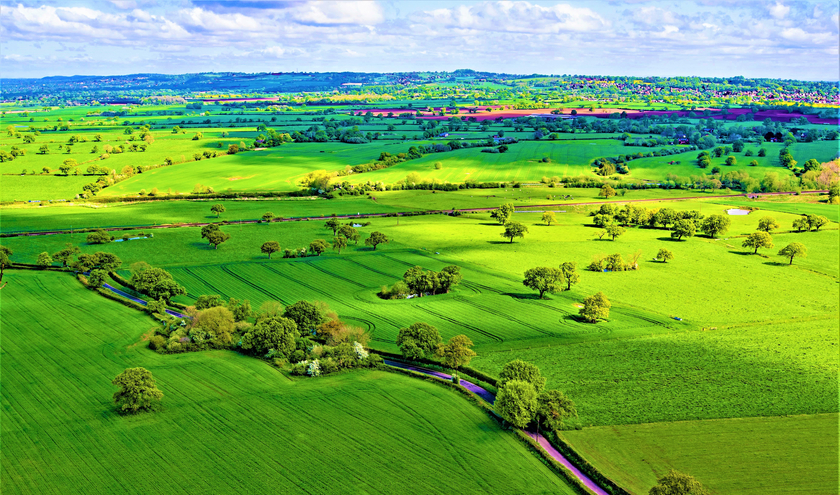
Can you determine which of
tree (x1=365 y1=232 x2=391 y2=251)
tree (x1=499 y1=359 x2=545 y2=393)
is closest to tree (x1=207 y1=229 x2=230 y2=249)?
tree (x1=365 y1=232 x2=391 y2=251)

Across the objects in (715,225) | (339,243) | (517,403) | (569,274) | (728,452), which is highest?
(715,225)

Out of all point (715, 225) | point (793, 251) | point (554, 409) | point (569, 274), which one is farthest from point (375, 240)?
point (793, 251)

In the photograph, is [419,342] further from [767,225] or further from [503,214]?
[767,225]

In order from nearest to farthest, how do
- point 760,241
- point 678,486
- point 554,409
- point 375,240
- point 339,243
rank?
1. point 678,486
2. point 554,409
3. point 760,241
4. point 339,243
5. point 375,240

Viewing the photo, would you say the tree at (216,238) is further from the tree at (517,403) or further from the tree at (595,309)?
the tree at (517,403)

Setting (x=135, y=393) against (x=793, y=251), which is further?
(x=793, y=251)

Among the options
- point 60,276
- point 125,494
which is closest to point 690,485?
point 125,494

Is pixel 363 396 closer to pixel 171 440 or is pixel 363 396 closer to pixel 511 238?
pixel 171 440
